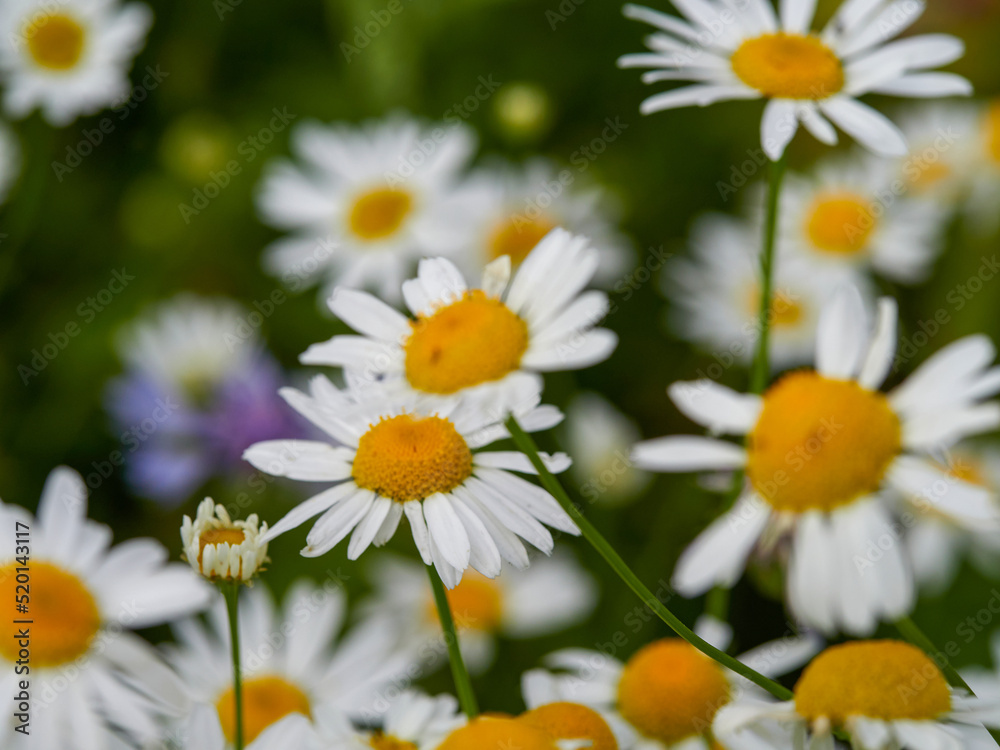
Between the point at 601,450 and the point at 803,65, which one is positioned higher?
the point at 803,65

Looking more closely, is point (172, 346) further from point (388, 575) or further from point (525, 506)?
point (525, 506)

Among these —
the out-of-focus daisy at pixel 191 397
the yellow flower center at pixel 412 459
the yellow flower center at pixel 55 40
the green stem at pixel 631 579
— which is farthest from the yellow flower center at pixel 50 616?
the yellow flower center at pixel 55 40

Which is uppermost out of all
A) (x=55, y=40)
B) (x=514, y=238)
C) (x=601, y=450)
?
(x=55, y=40)

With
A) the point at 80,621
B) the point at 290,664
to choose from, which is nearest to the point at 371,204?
the point at 290,664

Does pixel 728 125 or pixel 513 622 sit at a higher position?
pixel 728 125

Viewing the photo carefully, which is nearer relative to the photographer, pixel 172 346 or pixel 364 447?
pixel 364 447

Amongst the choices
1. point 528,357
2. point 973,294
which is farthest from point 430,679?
point 973,294

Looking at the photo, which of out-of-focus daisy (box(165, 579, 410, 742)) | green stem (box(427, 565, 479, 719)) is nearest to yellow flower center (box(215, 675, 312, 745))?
out-of-focus daisy (box(165, 579, 410, 742))

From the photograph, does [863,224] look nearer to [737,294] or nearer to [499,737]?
[737,294]
